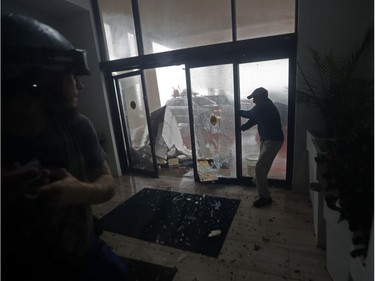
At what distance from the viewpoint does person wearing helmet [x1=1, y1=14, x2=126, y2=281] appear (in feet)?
1.02

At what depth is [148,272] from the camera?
1.63m

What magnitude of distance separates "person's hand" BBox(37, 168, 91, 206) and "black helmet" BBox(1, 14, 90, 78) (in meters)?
0.16

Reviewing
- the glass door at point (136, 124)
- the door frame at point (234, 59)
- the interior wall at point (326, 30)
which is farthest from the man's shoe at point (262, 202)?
the glass door at point (136, 124)

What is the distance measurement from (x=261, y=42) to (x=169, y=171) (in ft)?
7.79

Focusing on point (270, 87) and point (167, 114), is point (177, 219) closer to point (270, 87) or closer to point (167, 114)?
point (270, 87)

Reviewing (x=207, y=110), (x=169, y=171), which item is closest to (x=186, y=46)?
(x=207, y=110)

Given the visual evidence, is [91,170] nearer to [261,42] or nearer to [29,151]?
[29,151]

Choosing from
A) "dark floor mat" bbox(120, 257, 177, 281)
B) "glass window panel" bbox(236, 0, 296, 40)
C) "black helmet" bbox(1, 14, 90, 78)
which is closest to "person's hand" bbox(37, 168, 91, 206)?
"black helmet" bbox(1, 14, 90, 78)

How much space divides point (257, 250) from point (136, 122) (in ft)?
7.93

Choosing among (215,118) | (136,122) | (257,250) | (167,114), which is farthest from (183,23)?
(257,250)

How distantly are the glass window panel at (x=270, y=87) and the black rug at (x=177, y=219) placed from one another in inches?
30.1

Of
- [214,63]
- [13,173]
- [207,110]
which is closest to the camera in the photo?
[13,173]

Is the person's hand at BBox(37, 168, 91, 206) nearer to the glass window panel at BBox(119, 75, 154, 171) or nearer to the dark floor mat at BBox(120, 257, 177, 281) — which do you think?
the dark floor mat at BBox(120, 257, 177, 281)

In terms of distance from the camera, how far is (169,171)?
3.70m
